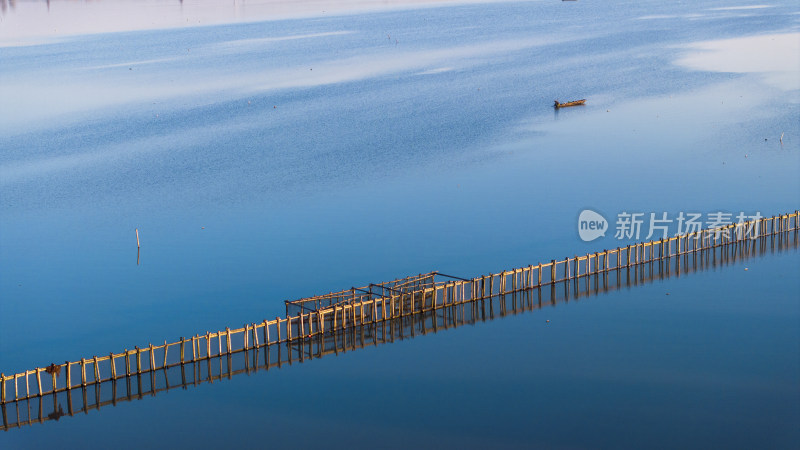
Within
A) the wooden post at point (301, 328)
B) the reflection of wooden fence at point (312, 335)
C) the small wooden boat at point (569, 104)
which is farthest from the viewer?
the small wooden boat at point (569, 104)

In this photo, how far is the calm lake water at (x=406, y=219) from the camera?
33.5 meters

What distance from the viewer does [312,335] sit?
39875mm

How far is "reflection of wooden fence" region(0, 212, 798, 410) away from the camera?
117 ft

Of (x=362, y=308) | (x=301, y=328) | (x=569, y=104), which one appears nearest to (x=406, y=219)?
(x=362, y=308)

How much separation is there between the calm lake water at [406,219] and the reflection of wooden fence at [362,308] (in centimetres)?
208

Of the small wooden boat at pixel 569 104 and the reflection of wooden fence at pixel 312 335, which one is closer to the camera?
the reflection of wooden fence at pixel 312 335

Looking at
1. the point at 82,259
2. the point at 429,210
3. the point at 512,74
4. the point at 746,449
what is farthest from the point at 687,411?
the point at 512,74

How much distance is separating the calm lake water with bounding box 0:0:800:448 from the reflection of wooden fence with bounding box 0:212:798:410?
2075 mm

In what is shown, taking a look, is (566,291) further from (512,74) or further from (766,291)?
(512,74)

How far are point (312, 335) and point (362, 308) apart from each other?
2467mm

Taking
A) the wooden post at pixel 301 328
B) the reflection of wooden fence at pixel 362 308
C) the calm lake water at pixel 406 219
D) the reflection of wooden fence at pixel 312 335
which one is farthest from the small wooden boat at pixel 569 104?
the wooden post at pixel 301 328

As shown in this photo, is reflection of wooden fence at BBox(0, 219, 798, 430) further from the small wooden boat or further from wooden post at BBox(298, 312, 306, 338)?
the small wooden boat

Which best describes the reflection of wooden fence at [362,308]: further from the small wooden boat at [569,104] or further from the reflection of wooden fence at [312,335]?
the small wooden boat at [569,104]

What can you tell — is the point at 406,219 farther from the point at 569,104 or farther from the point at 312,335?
the point at 569,104
